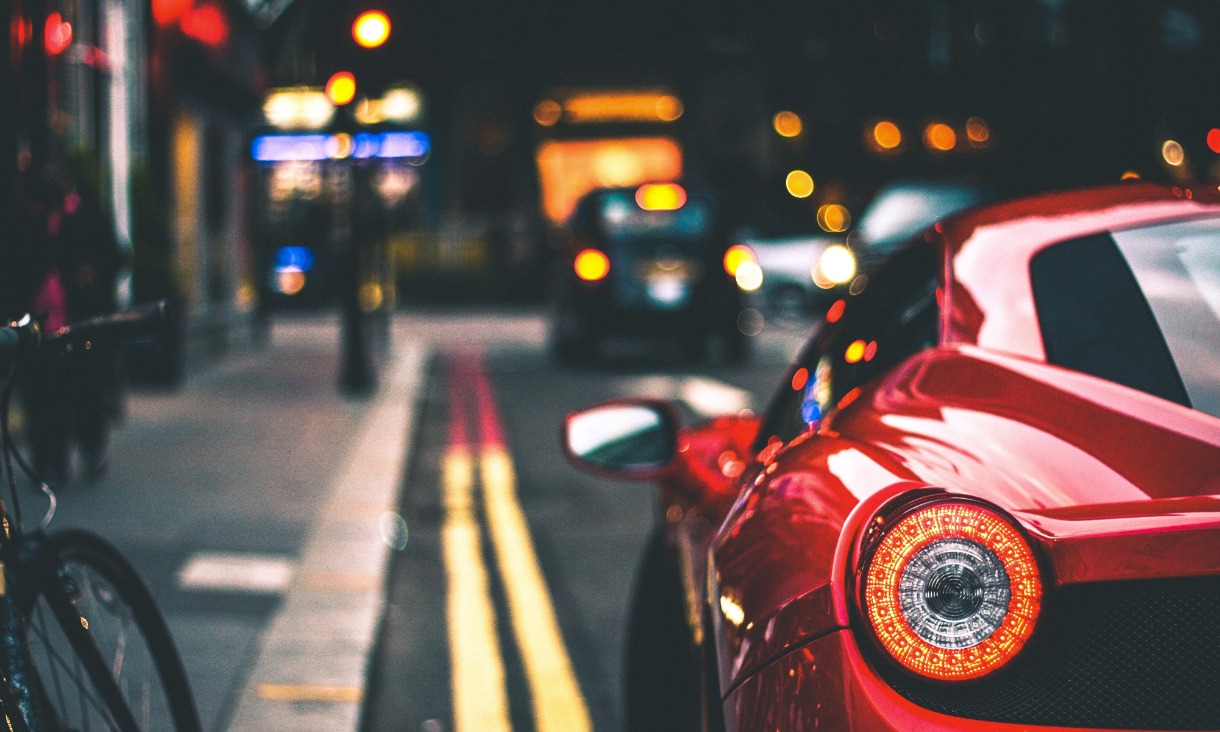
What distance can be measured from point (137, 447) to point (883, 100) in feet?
103

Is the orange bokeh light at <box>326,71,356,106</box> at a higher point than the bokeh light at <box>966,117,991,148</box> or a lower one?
lower

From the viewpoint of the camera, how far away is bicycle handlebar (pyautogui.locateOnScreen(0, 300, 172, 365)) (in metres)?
2.44

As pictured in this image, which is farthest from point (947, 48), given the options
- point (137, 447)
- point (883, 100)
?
point (137, 447)

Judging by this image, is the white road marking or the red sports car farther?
the white road marking

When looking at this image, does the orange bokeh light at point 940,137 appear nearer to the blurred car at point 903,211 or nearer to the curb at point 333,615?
the blurred car at point 903,211

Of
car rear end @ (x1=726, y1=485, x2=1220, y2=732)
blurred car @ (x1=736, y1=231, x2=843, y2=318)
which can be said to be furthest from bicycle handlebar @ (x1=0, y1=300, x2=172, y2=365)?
blurred car @ (x1=736, y1=231, x2=843, y2=318)

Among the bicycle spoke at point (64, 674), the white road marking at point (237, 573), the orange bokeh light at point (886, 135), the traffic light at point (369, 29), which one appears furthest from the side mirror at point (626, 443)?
the orange bokeh light at point (886, 135)

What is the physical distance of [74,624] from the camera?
2666 millimetres

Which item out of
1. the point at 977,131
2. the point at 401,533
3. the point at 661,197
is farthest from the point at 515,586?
the point at 977,131

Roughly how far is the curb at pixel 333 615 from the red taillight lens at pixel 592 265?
728cm

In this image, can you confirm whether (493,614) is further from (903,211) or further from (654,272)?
(654,272)

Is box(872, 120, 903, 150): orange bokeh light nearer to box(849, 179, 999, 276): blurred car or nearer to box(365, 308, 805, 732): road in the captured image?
box(849, 179, 999, 276): blurred car

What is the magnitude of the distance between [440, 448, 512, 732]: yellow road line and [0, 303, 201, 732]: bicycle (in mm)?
1475

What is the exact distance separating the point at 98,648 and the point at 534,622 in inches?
121
